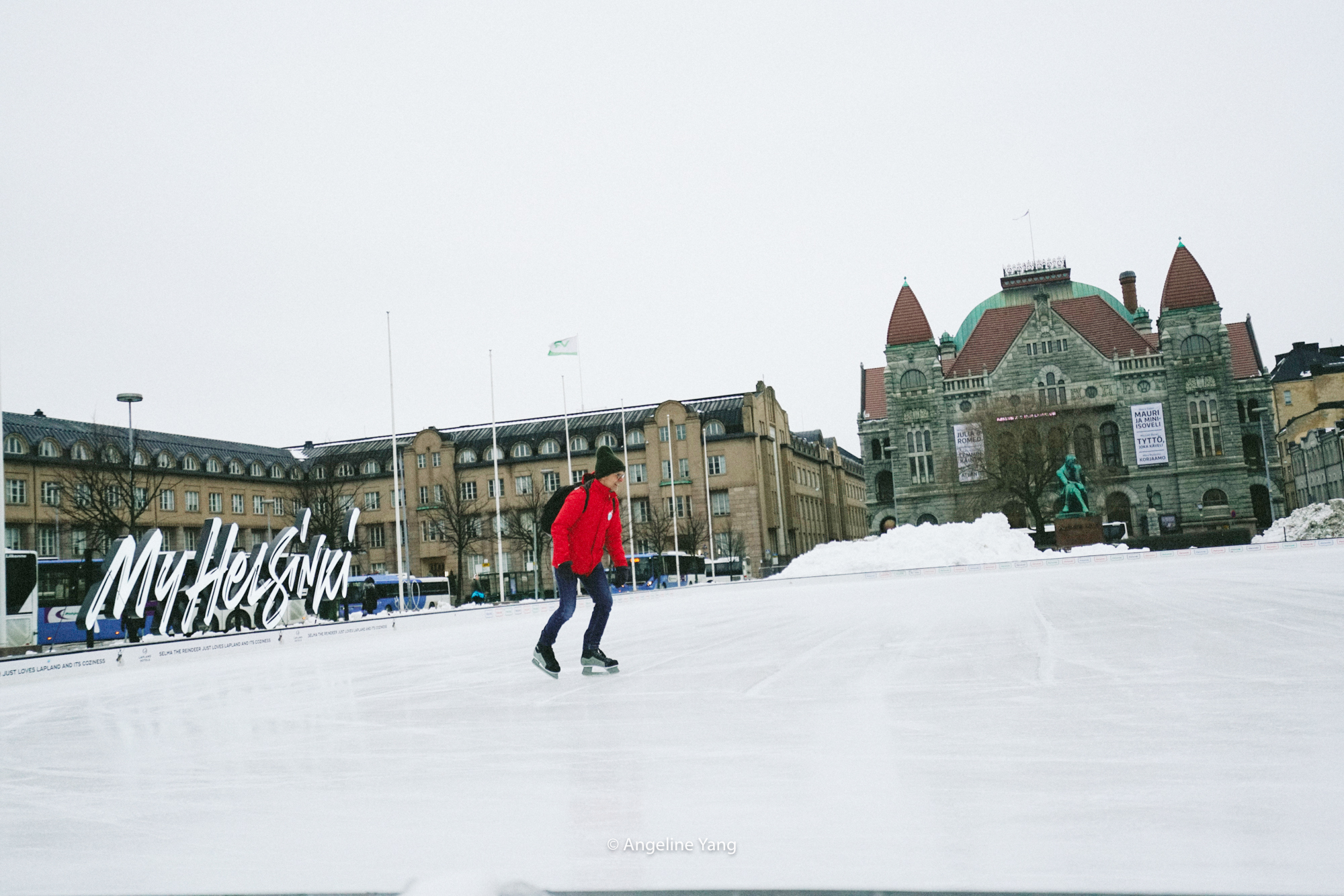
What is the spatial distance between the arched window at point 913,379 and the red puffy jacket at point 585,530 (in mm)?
73809

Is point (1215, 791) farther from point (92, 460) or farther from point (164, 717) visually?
point (92, 460)

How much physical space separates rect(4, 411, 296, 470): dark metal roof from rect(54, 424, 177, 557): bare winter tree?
10.2 inches

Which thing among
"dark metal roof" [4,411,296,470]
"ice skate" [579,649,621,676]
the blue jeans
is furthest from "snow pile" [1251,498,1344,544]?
"dark metal roof" [4,411,296,470]

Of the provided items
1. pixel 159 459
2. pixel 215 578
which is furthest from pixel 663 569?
pixel 159 459

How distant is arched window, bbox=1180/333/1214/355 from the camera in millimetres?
73000

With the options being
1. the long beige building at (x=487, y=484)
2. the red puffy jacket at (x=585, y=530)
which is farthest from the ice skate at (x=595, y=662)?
the long beige building at (x=487, y=484)

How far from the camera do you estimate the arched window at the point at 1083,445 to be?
70.8 m

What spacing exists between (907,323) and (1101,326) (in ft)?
48.6

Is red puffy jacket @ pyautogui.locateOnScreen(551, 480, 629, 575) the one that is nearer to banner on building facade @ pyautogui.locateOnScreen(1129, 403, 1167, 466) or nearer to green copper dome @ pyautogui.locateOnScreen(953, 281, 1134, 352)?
banner on building facade @ pyautogui.locateOnScreen(1129, 403, 1167, 466)

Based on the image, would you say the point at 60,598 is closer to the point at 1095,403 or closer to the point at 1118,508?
the point at 1118,508

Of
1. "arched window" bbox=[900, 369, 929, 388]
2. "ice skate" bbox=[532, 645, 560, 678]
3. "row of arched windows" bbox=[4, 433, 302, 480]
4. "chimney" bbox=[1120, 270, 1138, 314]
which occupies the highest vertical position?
"chimney" bbox=[1120, 270, 1138, 314]

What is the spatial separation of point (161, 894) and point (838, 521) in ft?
319

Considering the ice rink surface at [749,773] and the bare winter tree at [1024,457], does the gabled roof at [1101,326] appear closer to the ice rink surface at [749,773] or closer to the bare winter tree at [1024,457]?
the bare winter tree at [1024,457]

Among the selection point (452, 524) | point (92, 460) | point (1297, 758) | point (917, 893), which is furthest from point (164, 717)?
point (452, 524)
